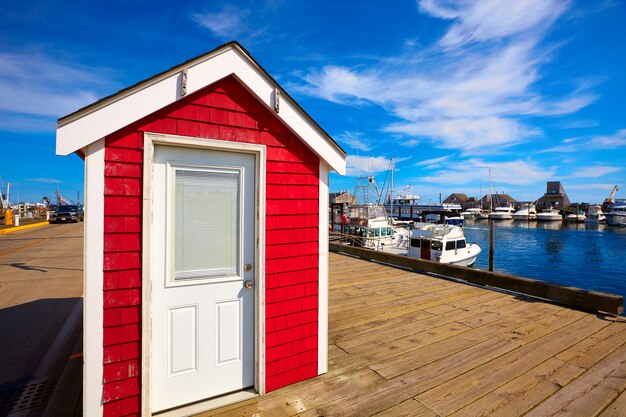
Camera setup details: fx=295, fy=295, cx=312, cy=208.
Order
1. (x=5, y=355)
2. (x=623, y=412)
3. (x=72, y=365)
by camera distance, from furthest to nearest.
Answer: (x=5, y=355)
(x=72, y=365)
(x=623, y=412)

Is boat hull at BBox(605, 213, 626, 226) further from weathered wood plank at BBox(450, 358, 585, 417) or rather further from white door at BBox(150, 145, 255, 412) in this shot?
white door at BBox(150, 145, 255, 412)

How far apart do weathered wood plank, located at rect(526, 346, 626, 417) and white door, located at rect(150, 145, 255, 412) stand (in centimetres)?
282

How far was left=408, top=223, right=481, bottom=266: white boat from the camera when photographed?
16.8 m

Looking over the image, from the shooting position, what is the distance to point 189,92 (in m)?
2.57

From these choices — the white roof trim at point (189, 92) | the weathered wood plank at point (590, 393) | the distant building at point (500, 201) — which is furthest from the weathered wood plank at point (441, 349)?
the distant building at point (500, 201)

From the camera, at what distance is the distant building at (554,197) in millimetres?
87250

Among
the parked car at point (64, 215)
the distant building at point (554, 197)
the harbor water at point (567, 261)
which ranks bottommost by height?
the harbor water at point (567, 261)

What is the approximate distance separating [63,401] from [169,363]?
1.29m

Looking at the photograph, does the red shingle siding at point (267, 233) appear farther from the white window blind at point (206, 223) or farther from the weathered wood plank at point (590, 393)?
the weathered wood plank at point (590, 393)

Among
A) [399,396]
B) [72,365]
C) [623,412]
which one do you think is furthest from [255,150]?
[623,412]

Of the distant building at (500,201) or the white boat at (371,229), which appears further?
the distant building at (500,201)

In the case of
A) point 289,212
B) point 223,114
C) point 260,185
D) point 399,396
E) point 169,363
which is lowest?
point 399,396

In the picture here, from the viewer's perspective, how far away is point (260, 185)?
9.72 feet

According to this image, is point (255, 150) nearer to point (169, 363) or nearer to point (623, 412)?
point (169, 363)
